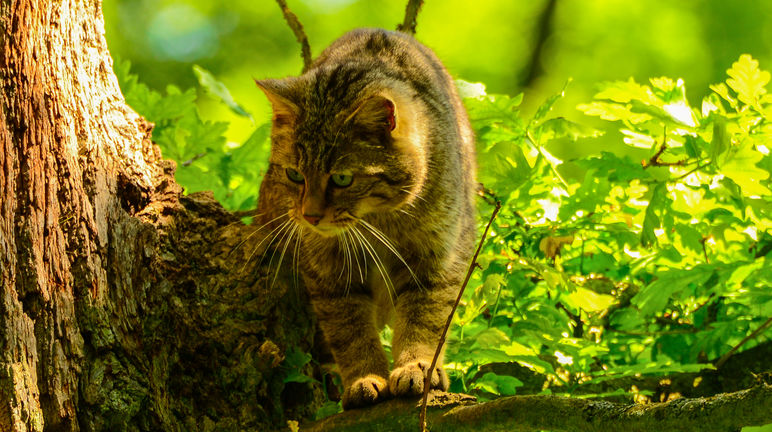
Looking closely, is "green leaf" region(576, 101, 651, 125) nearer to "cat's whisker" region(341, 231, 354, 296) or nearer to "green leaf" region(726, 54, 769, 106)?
"green leaf" region(726, 54, 769, 106)

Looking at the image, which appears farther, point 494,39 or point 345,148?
point 494,39

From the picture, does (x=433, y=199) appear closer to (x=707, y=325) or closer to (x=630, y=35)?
(x=707, y=325)

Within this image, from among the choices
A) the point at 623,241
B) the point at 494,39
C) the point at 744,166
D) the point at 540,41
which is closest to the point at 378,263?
the point at 623,241

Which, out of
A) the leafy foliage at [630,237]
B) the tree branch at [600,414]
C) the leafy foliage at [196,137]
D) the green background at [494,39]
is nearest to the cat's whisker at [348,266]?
the leafy foliage at [630,237]

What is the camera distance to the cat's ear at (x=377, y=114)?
8.18 ft

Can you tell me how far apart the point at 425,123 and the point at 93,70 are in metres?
1.14

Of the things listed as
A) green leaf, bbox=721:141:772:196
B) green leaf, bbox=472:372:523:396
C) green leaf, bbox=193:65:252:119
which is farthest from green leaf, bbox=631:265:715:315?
green leaf, bbox=193:65:252:119

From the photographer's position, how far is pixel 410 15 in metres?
3.54

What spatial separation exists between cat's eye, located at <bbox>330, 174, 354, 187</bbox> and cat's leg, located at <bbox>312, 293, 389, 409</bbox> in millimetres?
460

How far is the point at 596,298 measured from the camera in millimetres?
2643

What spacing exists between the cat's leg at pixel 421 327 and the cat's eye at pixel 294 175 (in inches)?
22.7

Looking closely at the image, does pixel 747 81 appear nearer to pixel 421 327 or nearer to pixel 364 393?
pixel 421 327

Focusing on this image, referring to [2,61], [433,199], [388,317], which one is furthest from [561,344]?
[2,61]

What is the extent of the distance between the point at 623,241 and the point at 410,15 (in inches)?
59.2
